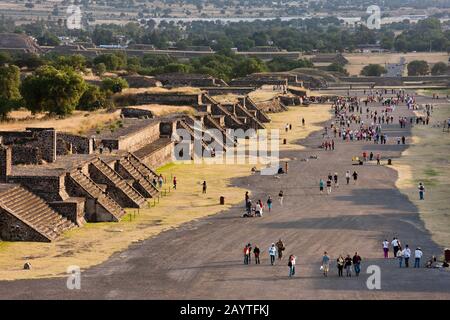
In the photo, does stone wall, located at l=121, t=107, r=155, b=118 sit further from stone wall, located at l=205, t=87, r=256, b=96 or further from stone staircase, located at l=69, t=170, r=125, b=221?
stone staircase, located at l=69, t=170, r=125, b=221

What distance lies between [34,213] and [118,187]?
6.45m

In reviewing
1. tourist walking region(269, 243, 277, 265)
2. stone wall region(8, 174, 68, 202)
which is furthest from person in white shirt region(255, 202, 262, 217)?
tourist walking region(269, 243, 277, 265)

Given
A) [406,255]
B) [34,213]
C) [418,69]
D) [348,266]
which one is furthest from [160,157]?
[418,69]

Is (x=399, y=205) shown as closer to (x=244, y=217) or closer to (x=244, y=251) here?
(x=244, y=217)

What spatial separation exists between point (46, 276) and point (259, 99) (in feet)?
204

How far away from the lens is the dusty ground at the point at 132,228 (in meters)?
35.7

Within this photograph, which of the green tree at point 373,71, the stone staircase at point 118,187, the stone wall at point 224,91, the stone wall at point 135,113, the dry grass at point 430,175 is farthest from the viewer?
the green tree at point 373,71

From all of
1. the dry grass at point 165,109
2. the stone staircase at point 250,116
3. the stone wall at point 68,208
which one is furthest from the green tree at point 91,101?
the stone wall at point 68,208

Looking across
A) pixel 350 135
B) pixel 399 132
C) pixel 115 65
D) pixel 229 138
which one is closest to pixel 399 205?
pixel 229 138

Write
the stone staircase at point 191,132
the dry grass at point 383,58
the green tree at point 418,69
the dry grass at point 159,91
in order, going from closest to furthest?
the stone staircase at point 191,132 → the dry grass at point 159,91 → the green tree at point 418,69 → the dry grass at point 383,58

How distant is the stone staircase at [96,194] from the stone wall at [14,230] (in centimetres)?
462

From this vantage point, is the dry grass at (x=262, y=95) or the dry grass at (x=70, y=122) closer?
the dry grass at (x=70, y=122)

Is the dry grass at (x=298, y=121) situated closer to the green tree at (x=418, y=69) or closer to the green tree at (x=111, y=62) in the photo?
the green tree at (x=111, y=62)

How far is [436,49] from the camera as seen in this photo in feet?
653
